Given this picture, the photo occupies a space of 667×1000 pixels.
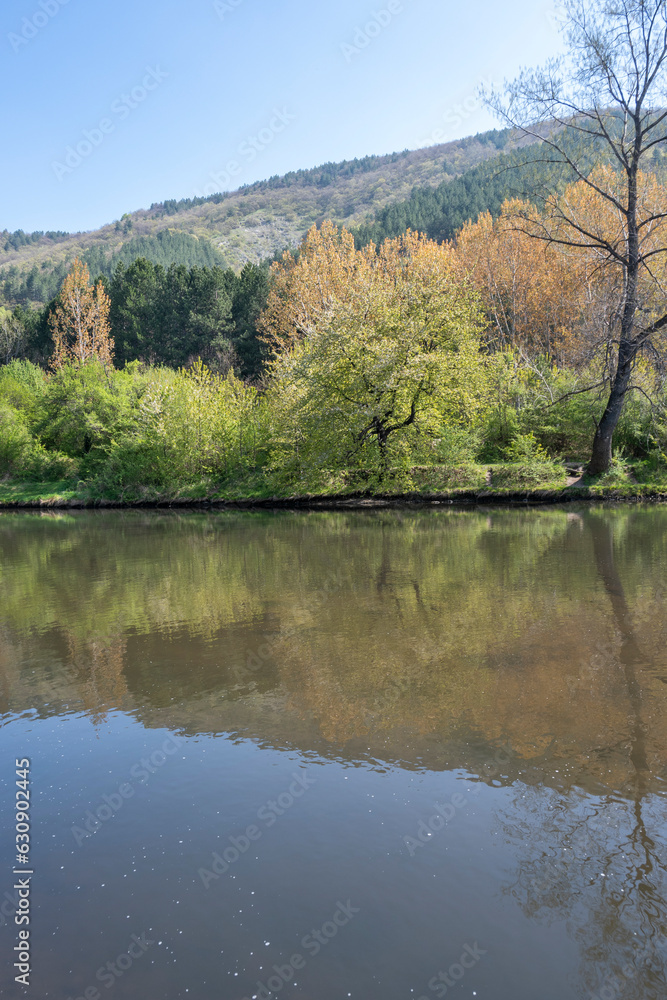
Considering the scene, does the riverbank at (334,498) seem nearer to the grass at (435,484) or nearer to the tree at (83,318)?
the grass at (435,484)

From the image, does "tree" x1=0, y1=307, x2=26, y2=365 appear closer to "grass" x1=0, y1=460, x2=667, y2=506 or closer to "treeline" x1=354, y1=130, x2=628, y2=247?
"treeline" x1=354, y1=130, x2=628, y2=247

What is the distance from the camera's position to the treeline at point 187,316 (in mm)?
64688

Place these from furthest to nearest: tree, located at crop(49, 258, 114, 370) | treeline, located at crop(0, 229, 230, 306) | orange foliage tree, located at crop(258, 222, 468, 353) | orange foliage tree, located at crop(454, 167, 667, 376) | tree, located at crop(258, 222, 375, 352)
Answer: treeline, located at crop(0, 229, 230, 306) → tree, located at crop(49, 258, 114, 370) → tree, located at crop(258, 222, 375, 352) → orange foliage tree, located at crop(258, 222, 468, 353) → orange foliage tree, located at crop(454, 167, 667, 376)

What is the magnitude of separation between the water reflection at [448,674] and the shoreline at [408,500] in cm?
973

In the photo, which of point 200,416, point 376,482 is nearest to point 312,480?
point 376,482

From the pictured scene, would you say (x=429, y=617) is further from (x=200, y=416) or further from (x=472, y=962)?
(x=200, y=416)

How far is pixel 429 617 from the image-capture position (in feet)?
32.6

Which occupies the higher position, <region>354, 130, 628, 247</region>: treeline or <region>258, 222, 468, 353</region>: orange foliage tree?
<region>354, 130, 628, 247</region>: treeline

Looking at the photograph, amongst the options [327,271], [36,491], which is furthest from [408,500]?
[36,491]

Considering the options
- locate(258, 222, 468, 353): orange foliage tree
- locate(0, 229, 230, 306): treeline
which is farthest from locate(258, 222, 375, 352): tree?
locate(0, 229, 230, 306): treeline

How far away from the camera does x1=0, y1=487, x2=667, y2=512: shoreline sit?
83.8ft

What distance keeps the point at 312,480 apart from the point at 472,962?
2796 centimetres

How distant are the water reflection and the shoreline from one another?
973 cm

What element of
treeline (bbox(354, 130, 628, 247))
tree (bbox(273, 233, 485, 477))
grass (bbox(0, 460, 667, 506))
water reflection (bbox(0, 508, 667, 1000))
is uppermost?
treeline (bbox(354, 130, 628, 247))
